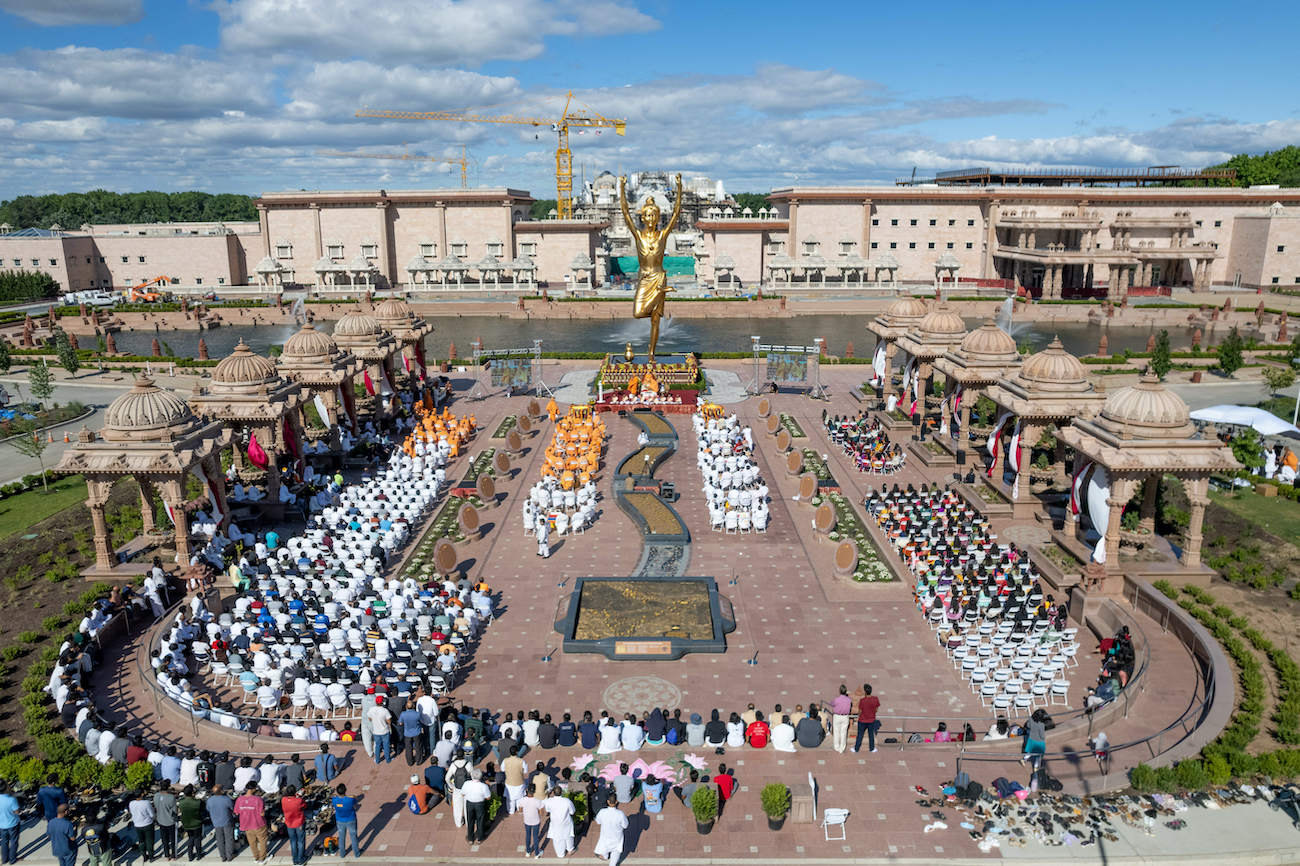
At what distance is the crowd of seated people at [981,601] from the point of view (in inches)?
672

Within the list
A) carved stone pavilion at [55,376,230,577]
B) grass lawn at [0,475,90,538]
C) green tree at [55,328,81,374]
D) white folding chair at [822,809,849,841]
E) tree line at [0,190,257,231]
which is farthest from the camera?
tree line at [0,190,257,231]

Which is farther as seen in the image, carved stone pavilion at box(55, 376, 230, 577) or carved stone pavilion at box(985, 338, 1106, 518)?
carved stone pavilion at box(985, 338, 1106, 518)

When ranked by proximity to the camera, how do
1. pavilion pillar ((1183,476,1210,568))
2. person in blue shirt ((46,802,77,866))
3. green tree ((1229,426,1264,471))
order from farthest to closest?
1. green tree ((1229,426,1264,471))
2. pavilion pillar ((1183,476,1210,568))
3. person in blue shirt ((46,802,77,866))

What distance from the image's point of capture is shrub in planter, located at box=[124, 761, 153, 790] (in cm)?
1378

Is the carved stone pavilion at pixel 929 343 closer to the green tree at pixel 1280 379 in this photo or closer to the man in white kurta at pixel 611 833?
the green tree at pixel 1280 379

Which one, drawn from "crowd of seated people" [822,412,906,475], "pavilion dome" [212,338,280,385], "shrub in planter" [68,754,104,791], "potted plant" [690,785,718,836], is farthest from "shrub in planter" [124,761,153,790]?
"crowd of seated people" [822,412,906,475]

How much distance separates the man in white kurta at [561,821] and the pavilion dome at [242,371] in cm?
2082

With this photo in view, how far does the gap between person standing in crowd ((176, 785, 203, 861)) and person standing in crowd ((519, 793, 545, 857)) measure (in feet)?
15.6

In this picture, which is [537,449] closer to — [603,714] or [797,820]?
[603,714]

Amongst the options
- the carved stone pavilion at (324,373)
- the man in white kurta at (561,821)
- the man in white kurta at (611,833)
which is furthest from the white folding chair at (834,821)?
the carved stone pavilion at (324,373)

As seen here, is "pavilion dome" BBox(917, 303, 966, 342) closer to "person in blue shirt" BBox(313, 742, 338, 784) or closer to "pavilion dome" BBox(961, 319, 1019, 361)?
"pavilion dome" BBox(961, 319, 1019, 361)

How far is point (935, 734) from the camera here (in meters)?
15.5

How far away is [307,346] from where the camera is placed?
33.8 m

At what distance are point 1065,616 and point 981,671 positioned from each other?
4.47 meters
